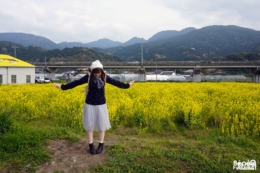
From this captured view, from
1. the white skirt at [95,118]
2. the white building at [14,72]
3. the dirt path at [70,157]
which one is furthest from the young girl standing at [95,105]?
the white building at [14,72]

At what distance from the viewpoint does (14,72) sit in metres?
26.5

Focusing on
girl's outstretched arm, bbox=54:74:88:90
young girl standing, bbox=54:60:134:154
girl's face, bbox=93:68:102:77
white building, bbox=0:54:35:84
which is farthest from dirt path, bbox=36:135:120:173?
white building, bbox=0:54:35:84

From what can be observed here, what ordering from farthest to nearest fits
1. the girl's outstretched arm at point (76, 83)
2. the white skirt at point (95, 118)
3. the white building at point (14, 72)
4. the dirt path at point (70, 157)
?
the white building at point (14, 72), the girl's outstretched arm at point (76, 83), the white skirt at point (95, 118), the dirt path at point (70, 157)

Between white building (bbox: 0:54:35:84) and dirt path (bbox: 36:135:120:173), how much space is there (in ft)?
83.4

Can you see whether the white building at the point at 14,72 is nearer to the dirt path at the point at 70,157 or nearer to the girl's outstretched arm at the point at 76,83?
the dirt path at the point at 70,157

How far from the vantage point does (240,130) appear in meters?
5.32

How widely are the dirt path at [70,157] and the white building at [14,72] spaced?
2542cm

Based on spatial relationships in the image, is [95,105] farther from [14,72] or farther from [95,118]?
[14,72]

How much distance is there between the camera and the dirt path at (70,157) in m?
3.44

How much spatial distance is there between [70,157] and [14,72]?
26977 millimetres

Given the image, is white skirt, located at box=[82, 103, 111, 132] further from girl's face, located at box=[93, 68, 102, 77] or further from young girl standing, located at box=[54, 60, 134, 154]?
girl's face, located at box=[93, 68, 102, 77]

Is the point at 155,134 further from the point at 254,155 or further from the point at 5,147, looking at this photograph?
the point at 5,147

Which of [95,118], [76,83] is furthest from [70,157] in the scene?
[76,83]

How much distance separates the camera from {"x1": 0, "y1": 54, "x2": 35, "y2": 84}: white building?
25.5m
